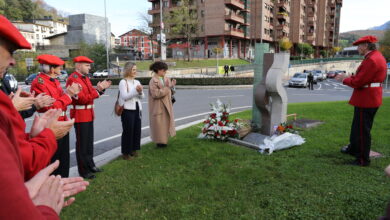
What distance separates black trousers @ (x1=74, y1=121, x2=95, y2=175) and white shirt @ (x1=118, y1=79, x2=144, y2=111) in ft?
2.71

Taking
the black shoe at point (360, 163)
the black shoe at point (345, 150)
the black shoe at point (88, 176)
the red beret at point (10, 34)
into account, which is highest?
the red beret at point (10, 34)

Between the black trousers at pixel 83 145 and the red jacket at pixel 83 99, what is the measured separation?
0.37 feet

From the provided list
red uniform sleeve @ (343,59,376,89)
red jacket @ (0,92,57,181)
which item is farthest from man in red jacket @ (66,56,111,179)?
red uniform sleeve @ (343,59,376,89)

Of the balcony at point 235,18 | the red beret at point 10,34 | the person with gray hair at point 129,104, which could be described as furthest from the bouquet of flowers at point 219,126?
the balcony at point 235,18

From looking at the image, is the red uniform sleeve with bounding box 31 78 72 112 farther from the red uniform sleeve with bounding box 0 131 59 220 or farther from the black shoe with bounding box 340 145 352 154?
the black shoe with bounding box 340 145 352 154

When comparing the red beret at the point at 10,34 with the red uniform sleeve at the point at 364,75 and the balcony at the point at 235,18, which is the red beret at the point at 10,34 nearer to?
the red uniform sleeve at the point at 364,75

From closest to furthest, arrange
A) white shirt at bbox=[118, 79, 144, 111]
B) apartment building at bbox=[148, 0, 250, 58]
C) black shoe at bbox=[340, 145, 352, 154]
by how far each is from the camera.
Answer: black shoe at bbox=[340, 145, 352, 154] → white shirt at bbox=[118, 79, 144, 111] → apartment building at bbox=[148, 0, 250, 58]

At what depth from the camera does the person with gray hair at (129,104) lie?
17.3 feet

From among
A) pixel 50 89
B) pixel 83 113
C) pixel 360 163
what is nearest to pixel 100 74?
pixel 83 113

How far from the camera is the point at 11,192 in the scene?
3.09 feet

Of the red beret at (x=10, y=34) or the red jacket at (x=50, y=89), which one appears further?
the red jacket at (x=50, y=89)

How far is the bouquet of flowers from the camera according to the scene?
6.32 metres

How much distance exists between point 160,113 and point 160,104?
197 mm

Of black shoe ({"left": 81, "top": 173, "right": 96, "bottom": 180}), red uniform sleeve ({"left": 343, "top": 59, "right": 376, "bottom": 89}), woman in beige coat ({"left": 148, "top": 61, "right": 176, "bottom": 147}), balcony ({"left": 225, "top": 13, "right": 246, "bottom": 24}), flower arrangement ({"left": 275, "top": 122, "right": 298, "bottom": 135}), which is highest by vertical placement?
balcony ({"left": 225, "top": 13, "right": 246, "bottom": 24})
